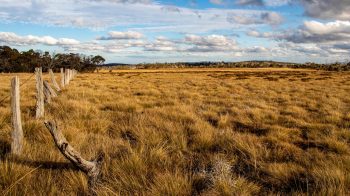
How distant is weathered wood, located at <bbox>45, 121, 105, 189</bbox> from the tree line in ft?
230

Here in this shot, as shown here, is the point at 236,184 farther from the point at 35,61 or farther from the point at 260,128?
the point at 35,61

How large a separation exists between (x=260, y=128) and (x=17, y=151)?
19.1ft

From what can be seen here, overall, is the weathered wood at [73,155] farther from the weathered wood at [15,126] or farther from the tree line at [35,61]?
the tree line at [35,61]

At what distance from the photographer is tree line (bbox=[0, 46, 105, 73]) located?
76625 mm

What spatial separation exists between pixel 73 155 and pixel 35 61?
269 feet

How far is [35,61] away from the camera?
8081 cm

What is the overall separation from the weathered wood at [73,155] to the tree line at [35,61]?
70.0m

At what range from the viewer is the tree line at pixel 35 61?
76625mm

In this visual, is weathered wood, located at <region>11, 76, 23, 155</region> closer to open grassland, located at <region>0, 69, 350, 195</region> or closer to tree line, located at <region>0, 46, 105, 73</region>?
open grassland, located at <region>0, 69, 350, 195</region>

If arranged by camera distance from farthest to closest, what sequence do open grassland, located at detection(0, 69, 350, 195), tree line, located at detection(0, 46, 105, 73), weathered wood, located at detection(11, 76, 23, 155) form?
tree line, located at detection(0, 46, 105, 73)
weathered wood, located at detection(11, 76, 23, 155)
open grassland, located at detection(0, 69, 350, 195)

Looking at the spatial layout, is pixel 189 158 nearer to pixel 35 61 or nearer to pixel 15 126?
pixel 15 126

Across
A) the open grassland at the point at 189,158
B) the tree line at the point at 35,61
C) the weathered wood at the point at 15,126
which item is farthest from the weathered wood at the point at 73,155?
the tree line at the point at 35,61

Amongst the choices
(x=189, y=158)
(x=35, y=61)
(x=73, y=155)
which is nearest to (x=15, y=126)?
(x=73, y=155)

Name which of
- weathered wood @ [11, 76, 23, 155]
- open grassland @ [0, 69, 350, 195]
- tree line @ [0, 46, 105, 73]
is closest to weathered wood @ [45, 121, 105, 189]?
open grassland @ [0, 69, 350, 195]
